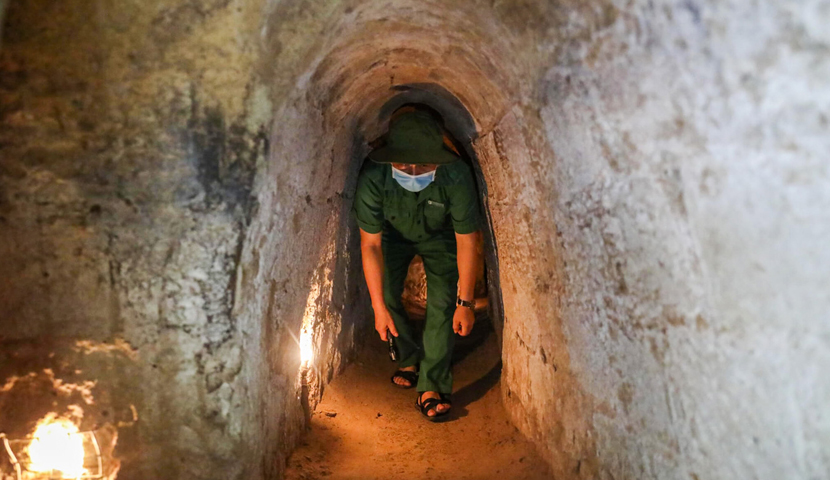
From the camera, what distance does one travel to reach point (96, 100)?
1660 millimetres

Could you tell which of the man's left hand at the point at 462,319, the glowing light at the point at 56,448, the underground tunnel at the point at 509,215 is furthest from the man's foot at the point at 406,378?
the glowing light at the point at 56,448

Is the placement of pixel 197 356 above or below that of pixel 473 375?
above

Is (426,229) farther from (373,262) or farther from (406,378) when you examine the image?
(406,378)

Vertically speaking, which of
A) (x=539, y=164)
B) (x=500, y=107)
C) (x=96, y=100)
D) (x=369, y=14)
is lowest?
(x=539, y=164)

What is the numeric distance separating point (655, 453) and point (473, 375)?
266 cm

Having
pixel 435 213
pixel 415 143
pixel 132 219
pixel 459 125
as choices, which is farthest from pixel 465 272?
pixel 132 219

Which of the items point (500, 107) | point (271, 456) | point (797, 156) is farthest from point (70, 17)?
point (797, 156)

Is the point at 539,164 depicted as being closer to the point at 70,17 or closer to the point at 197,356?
the point at 197,356

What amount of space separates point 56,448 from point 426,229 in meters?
2.20

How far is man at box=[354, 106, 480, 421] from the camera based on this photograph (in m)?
2.97

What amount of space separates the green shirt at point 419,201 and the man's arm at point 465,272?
0.19 feet

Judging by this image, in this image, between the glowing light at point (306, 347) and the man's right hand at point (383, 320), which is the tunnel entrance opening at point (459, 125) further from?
the glowing light at point (306, 347)

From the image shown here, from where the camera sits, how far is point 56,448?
181cm

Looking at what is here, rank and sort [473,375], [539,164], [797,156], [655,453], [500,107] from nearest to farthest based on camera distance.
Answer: [797,156] < [655,453] < [539,164] < [500,107] < [473,375]
